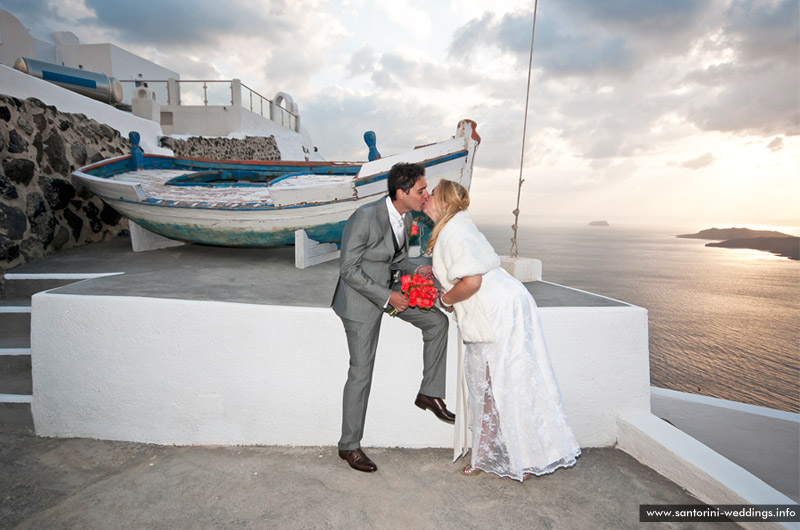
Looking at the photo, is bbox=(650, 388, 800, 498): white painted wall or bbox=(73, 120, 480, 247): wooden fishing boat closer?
bbox=(73, 120, 480, 247): wooden fishing boat

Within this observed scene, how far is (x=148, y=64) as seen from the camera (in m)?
26.1

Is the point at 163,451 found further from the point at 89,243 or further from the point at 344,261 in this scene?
the point at 89,243

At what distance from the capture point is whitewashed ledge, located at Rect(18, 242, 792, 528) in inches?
134

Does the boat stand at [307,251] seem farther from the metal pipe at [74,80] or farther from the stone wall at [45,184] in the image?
the metal pipe at [74,80]

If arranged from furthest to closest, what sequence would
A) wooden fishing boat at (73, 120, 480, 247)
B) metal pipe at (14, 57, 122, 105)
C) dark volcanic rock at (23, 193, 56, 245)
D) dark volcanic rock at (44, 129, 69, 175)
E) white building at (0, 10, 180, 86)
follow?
white building at (0, 10, 180, 86) → metal pipe at (14, 57, 122, 105) → dark volcanic rock at (44, 129, 69, 175) → dark volcanic rock at (23, 193, 56, 245) → wooden fishing boat at (73, 120, 480, 247)

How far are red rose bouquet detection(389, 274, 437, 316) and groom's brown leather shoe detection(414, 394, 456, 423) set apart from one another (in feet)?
2.68

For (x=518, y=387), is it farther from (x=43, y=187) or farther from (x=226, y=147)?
(x=226, y=147)

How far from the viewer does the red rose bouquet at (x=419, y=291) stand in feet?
8.96

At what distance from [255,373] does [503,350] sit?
1.98 m

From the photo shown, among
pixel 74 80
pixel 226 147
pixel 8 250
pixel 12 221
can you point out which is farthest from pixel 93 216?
pixel 226 147

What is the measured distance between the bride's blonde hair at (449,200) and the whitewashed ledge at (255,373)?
112 centimetres

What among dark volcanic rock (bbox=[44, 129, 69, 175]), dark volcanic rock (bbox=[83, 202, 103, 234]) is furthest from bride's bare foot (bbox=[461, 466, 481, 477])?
dark volcanic rock (bbox=[44, 129, 69, 175])

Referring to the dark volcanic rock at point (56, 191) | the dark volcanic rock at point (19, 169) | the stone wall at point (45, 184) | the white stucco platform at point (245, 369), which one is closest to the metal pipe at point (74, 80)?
the stone wall at point (45, 184)

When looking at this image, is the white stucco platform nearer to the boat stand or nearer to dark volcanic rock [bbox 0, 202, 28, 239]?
the boat stand
